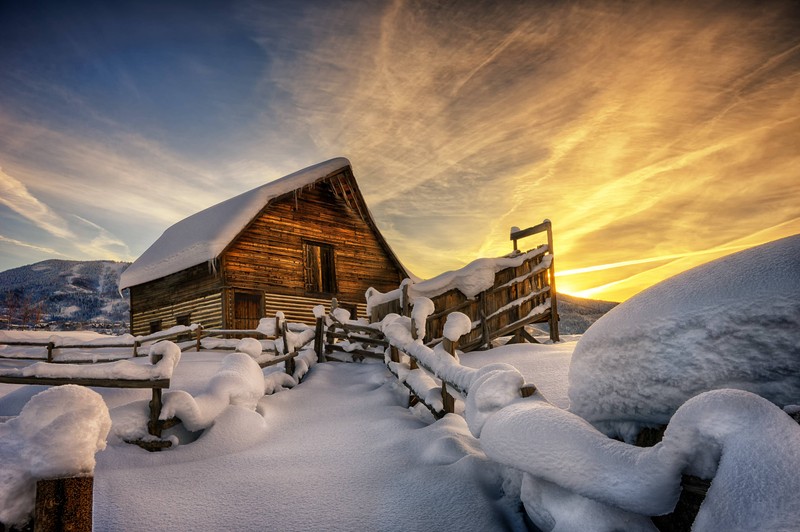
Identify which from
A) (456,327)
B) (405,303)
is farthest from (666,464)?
(405,303)

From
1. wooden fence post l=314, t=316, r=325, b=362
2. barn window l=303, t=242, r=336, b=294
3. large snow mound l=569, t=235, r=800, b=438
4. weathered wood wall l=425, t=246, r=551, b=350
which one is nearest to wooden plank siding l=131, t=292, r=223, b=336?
barn window l=303, t=242, r=336, b=294

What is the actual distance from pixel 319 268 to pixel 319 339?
7487 millimetres

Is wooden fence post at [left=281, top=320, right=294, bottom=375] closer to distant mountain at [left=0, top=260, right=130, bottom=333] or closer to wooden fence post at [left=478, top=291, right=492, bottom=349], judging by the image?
wooden fence post at [left=478, top=291, right=492, bottom=349]

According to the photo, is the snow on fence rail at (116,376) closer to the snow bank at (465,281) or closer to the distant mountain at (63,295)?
the snow bank at (465,281)

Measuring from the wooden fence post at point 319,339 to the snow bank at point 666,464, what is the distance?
28.6 ft

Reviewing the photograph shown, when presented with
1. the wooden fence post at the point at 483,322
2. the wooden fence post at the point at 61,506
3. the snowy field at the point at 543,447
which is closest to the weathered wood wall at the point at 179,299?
the wooden fence post at the point at 483,322

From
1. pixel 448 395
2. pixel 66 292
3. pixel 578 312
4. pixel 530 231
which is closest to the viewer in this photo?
pixel 448 395

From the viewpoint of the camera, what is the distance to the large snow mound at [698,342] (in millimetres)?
1752

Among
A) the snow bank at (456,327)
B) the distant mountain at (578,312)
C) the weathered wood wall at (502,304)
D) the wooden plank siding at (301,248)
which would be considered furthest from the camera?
the distant mountain at (578,312)

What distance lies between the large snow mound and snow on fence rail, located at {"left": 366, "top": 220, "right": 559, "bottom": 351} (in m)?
6.93

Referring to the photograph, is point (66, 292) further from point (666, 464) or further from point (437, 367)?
point (666, 464)

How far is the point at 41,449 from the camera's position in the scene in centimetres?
175

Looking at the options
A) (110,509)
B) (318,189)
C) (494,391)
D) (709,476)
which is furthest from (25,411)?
(318,189)

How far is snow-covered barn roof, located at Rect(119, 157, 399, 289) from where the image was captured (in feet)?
49.6
